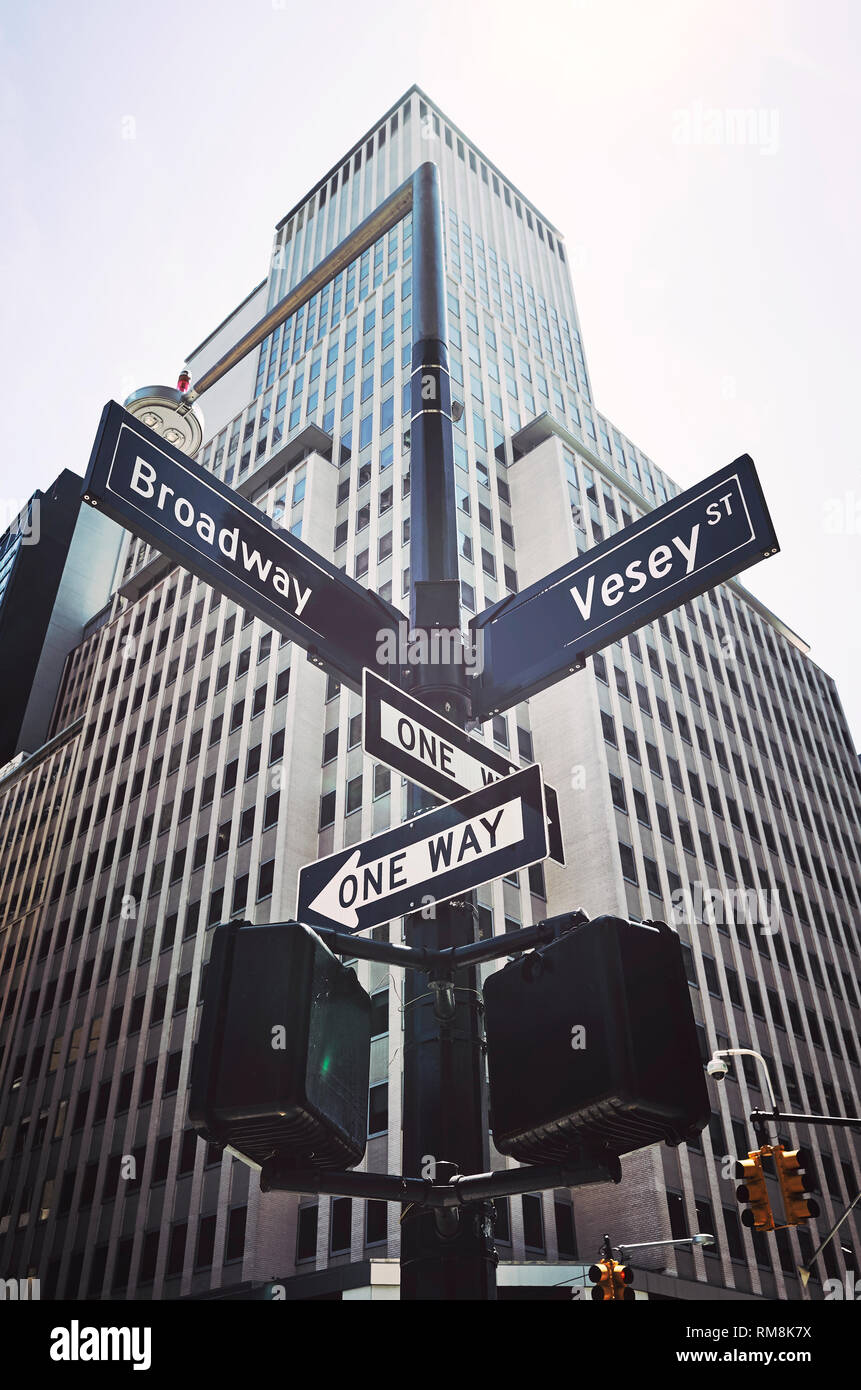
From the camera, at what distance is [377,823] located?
142 ft

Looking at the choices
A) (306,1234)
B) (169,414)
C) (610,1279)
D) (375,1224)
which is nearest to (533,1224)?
(375,1224)

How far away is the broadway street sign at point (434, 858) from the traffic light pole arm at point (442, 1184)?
3.00 ft

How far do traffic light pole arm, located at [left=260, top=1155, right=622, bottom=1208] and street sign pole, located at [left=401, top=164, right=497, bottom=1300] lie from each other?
0.10m

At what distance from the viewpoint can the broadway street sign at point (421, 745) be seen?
404 cm

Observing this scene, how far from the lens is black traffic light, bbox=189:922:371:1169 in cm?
268

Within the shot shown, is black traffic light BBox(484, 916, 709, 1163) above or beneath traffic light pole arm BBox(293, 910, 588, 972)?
beneath

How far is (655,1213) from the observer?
3534cm

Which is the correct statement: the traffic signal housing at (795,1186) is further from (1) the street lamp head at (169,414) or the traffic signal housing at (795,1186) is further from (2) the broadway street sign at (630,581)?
(1) the street lamp head at (169,414)

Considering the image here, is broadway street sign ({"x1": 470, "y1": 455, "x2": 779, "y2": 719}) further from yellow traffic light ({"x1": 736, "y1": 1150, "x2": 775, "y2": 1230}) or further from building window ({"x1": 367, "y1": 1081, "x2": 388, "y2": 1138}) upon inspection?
building window ({"x1": 367, "y1": 1081, "x2": 388, "y2": 1138})

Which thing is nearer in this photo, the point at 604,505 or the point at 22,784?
the point at 604,505

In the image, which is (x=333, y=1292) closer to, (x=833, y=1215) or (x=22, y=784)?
(x=833, y=1215)
